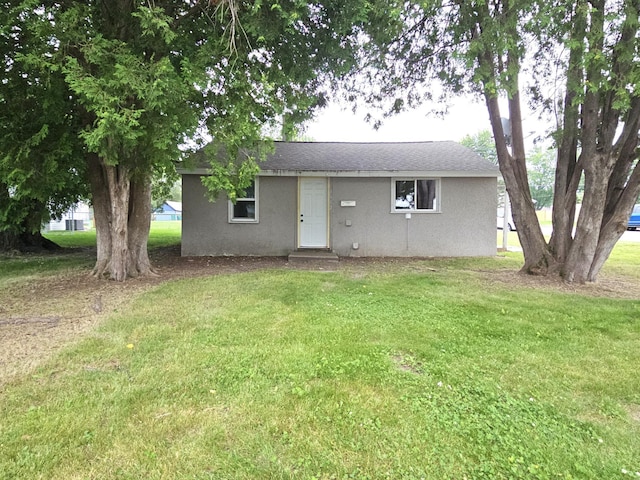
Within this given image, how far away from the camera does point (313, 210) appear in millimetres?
10531

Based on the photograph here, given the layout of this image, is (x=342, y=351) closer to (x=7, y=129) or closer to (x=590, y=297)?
(x=590, y=297)

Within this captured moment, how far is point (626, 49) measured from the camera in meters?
4.98

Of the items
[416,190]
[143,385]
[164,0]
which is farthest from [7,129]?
[416,190]

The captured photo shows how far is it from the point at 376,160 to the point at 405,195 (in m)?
1.51

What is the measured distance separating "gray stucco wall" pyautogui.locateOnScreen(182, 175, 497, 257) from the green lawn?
5.52 meters

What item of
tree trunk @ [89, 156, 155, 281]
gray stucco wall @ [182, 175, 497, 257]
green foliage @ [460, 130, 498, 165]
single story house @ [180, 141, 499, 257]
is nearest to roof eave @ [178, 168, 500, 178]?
single story house @ [180, 141, 499, 257]

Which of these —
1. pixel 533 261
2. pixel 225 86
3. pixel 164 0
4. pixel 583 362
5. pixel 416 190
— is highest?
pixel 164 0

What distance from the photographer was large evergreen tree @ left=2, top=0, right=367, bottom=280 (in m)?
4.91

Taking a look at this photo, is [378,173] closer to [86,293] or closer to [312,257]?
[312,257]

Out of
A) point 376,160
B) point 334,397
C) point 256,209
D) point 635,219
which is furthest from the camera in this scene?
point 635,219

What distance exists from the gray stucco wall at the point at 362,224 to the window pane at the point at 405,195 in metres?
0.27

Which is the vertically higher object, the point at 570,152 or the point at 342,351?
the point at 570,152

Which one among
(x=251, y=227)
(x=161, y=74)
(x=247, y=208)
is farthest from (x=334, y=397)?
(x=247, y=208)

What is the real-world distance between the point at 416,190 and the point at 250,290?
6416mm
